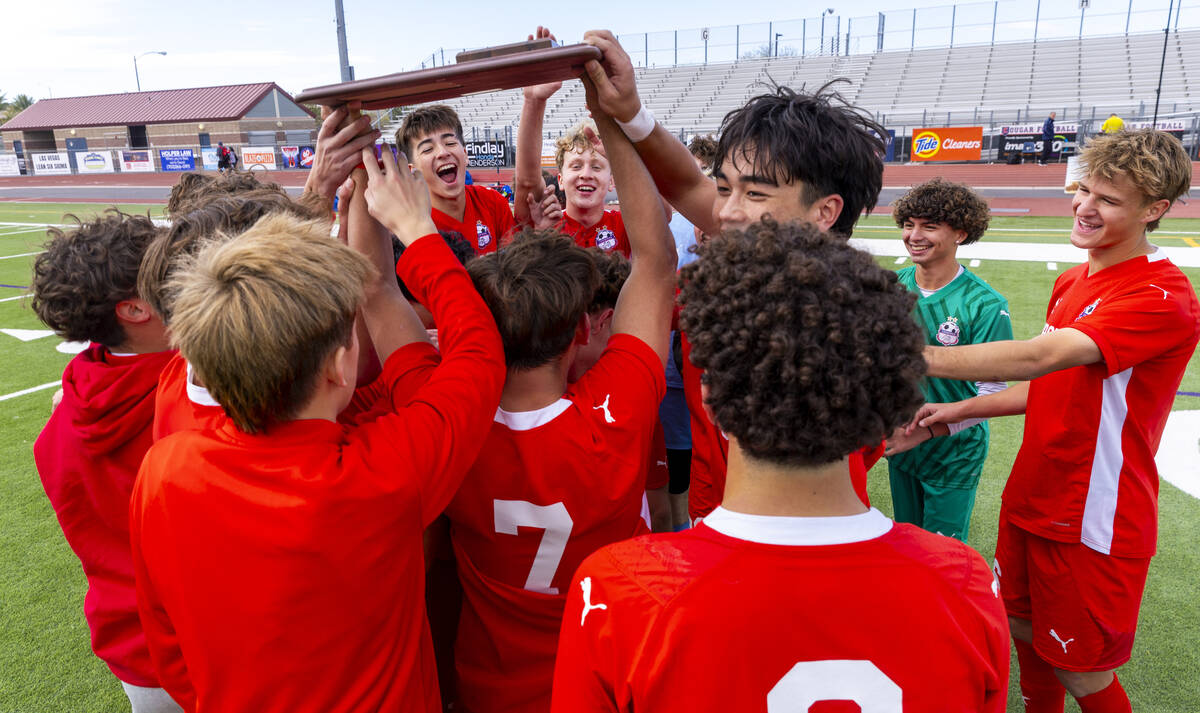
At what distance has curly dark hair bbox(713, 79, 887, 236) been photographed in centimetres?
188

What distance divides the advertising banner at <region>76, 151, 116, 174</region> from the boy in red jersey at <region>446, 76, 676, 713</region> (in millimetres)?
47563

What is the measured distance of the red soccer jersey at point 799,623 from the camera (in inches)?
38.6

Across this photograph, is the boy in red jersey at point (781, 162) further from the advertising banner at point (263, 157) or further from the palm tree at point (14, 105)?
the palm tree at point (14, 105)

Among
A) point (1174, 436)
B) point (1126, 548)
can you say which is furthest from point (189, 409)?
point (1174, 436)

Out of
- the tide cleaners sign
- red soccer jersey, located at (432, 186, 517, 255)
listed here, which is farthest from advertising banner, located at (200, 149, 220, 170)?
red soccer jersey, located at (432, 186, 517, 255)

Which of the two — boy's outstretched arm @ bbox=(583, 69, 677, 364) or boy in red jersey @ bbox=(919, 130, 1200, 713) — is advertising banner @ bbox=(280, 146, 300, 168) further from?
boy in red jersey @ bbox=(919, 130, 1200, 713)

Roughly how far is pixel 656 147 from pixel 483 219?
2869mm

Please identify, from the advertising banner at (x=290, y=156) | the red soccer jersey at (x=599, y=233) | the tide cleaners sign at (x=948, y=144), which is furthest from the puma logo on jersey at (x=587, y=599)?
the advertising banner at (x=290, y=156)

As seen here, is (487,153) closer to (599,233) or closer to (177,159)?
(177,159)

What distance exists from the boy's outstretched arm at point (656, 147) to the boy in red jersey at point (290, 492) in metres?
0.74

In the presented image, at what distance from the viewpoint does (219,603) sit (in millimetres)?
1253

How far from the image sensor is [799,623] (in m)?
0.97

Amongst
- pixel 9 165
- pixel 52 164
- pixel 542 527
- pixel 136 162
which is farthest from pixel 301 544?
pixel 9 165

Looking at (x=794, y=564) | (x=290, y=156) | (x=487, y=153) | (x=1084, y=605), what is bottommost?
(x=1084, y=605)
